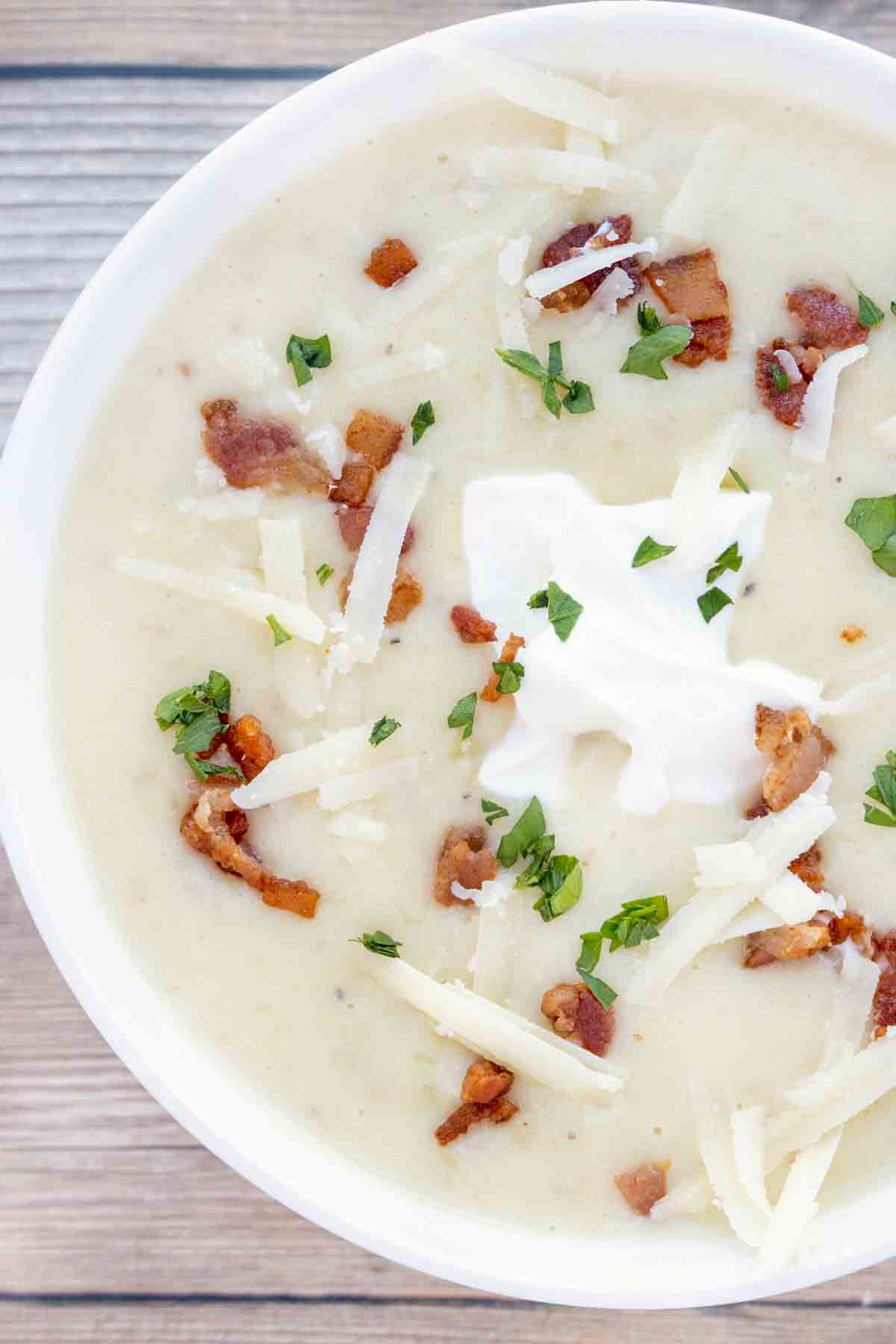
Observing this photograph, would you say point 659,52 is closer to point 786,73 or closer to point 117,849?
point 786,73

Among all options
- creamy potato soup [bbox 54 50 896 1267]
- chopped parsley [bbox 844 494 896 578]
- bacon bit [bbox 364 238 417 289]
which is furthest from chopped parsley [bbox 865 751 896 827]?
bacon bit [bbox 364 238 417 289]

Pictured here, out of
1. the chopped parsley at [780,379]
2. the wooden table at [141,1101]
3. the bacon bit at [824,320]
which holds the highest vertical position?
the bacon bit at [824,320]

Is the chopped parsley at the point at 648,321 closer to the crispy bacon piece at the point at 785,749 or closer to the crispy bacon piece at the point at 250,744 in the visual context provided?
the crispy bacon piece at the point at 785,749

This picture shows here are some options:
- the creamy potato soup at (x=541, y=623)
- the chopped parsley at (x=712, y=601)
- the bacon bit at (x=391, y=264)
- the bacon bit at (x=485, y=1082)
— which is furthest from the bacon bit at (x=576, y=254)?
the bacon bit at (x=485, y=1082)

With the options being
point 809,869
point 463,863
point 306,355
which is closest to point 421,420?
point 306,355

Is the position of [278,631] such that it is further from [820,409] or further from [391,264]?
[820,409]

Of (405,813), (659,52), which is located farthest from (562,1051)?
(659,52)

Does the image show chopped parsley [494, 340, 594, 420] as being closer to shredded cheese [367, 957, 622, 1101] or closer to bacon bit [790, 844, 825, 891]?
bacon bit [790, 844, 825, 891]
